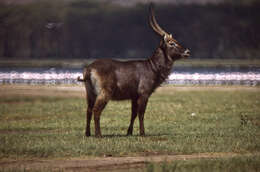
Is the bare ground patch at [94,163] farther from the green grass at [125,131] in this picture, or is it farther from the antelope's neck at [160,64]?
the antelope's neck at [160,64]

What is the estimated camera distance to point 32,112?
2716 cm

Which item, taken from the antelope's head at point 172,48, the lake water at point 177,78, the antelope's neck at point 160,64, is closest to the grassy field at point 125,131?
the antelope's neck at point 160,64

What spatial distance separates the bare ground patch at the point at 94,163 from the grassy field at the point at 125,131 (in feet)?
1.51

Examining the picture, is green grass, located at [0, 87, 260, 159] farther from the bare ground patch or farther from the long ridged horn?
the long ridged horn

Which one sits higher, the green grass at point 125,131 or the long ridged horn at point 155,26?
the long ridged horn at point 155,26

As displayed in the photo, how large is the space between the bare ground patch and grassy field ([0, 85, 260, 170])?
1.51ft

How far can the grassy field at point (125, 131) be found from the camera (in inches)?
565

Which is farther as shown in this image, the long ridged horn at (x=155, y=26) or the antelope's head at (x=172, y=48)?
the long ridged horn at (x=155, y=26)

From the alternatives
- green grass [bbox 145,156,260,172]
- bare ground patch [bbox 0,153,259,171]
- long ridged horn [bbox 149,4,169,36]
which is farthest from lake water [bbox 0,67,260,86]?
green grass [bbox 145,156,260,172]

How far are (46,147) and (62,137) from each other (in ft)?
7.73

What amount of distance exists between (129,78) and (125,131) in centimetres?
287

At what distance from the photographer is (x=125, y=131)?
19.0 meters

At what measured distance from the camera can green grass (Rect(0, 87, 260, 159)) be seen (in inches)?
567

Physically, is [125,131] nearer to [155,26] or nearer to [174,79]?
[155,26]
